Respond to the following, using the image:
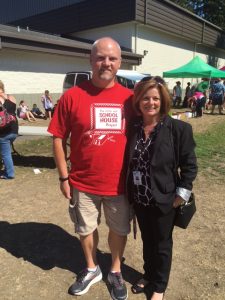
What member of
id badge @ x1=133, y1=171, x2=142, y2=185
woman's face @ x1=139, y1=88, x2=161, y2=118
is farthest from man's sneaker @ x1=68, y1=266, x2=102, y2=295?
woman's face @ x1=139, y1=88, x2=161, y2=118

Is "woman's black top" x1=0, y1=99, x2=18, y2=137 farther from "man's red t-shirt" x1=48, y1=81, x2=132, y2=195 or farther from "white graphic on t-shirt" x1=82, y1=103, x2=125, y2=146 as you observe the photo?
"white graphic on t-shirt" x1=82, y1=103, x2=125, y2=146

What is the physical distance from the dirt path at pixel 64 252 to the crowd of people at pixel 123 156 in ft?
1.48

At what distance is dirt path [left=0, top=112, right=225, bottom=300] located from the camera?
302 cm

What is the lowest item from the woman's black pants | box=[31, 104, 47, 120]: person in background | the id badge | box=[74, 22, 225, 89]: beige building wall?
box=[31, 104, 47, 120]: person in background

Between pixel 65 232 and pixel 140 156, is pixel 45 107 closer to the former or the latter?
pixel 65 232

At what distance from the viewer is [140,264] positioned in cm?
340

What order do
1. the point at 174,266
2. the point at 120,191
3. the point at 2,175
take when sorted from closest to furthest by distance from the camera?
the point at 120,191, the point at 174,266, the point at 2,175

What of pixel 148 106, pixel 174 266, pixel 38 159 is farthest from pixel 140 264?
pixel 38 159

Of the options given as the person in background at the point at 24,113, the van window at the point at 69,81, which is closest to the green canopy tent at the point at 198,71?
the van window at the point at 69,81

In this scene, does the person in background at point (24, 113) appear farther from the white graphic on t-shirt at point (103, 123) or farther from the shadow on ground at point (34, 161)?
the white graphic on t-shirt at point (103, 123)

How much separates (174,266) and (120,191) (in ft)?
3.75

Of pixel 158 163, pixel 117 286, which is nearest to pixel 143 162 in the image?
pixel 158 163

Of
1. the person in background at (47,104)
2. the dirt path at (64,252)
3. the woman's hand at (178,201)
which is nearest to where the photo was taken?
the woman's hand at (178,201)

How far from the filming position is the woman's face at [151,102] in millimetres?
2479
